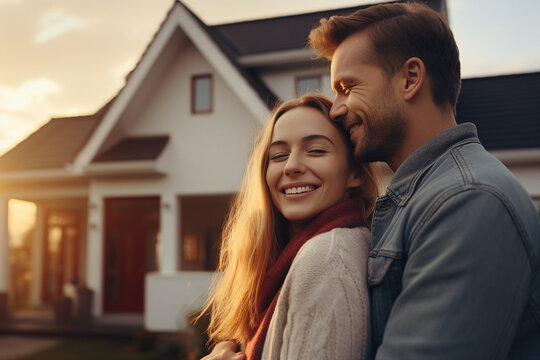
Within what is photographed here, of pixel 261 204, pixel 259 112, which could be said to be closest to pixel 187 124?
pixel 259 112

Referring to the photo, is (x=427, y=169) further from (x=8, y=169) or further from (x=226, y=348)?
(x=8, y=169)

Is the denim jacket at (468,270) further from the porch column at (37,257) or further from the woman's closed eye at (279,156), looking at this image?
the porch column at (37,257)

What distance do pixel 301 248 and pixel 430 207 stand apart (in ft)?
2.11

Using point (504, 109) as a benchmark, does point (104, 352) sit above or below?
below

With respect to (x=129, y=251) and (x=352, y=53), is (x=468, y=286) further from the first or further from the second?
(x=129, y=251)

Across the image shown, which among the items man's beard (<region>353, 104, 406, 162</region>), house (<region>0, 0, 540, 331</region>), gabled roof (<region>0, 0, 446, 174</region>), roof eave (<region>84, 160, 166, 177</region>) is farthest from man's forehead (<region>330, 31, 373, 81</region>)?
roof eave (<region>84, 160, 166, 177</region>)

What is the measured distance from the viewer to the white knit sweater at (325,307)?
161 centimetres

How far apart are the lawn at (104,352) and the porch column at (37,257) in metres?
5.10

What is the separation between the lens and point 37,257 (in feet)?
50.8

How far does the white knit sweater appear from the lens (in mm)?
1614

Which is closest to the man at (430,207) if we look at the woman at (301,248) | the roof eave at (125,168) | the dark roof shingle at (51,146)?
the woman at (301,248)

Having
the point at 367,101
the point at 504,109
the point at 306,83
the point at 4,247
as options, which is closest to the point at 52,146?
the point at 4,247

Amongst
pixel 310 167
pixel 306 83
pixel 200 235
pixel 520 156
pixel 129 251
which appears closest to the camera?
pixel 310 167

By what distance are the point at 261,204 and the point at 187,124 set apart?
9708 mm
